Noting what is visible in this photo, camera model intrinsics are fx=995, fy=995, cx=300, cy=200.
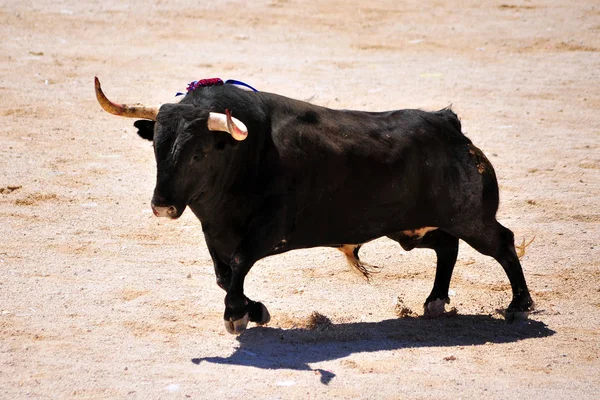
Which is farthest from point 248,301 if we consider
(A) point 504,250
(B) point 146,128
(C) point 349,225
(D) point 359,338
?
(A) point 504,250

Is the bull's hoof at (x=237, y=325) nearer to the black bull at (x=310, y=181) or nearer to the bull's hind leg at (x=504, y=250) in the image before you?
the black bull at (x=310, y=181)

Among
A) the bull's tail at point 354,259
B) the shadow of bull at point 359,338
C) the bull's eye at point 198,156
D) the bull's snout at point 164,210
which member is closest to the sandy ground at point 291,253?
the shadow of bull at point 359,338

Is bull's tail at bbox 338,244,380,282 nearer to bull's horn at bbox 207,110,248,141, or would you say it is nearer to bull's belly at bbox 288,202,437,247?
bull's belly at bbox 288,202,437,247

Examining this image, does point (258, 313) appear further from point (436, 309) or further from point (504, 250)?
point (504, 250)

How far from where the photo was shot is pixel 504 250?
7664 mm

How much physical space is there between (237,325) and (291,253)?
7.42 ft

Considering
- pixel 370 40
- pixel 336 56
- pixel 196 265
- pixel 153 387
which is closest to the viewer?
pixel 153 387

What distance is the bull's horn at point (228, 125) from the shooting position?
6.29 m

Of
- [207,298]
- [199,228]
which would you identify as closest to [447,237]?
[207,298]

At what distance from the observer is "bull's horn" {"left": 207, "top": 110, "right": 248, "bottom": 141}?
6.29m

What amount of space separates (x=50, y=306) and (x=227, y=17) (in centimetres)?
1032

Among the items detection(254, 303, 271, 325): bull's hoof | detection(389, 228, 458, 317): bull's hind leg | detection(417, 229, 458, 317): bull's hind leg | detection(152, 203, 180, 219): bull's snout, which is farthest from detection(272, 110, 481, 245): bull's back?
detection(152, 203, 180, 219): bull's snout

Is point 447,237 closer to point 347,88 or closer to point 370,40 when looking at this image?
point 347,88

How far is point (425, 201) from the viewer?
7.39m
